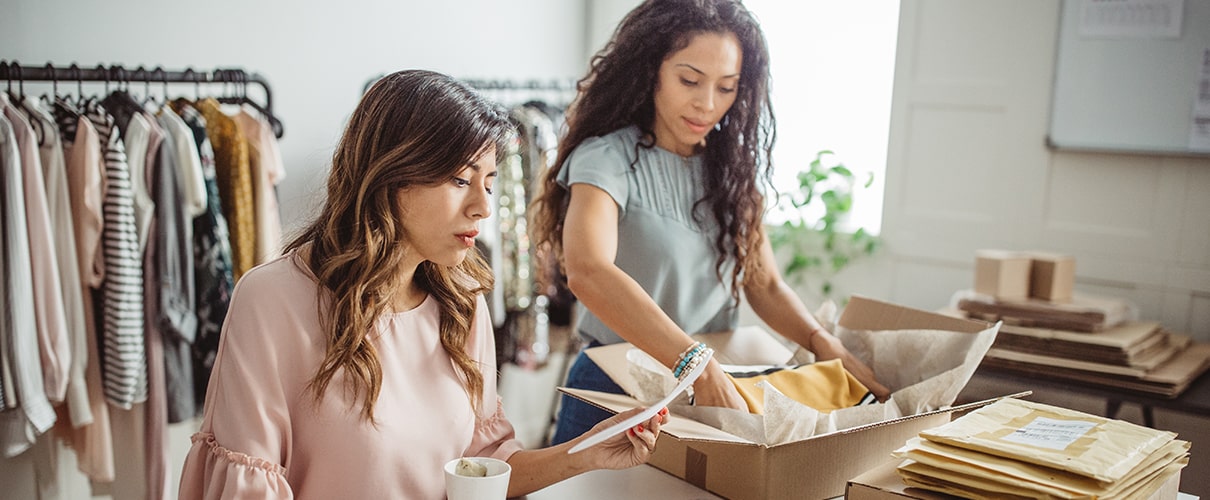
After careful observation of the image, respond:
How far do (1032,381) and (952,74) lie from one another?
43.2 inches

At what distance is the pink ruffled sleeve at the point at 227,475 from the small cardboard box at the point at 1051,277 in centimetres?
202

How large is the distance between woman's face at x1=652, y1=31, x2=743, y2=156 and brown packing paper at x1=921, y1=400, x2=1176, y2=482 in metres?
0.68

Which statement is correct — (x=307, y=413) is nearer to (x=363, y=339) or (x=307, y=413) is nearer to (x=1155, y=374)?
(x=363, y=339)

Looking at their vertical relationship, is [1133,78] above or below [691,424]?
above

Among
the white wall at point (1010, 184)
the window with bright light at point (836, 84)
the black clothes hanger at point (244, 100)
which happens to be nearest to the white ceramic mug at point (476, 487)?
the black clothes hanger at point (244, 100)

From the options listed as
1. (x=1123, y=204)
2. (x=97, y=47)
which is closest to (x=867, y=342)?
(x=1123, y=204)

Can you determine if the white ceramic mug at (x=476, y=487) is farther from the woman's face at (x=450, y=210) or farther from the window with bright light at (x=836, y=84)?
the window with bright light at (x=836, y=84)

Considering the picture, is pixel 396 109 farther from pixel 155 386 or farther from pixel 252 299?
pixel 155 386

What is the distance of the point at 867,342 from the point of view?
5.57 ft

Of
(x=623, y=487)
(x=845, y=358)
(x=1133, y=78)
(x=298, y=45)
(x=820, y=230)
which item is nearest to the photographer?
(x=623, y=487)

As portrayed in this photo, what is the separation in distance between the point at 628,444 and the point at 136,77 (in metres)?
1.65

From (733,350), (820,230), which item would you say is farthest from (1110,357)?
(820,230)

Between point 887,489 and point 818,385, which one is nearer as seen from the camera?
point 887,489

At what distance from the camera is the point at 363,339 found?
1.25 m
